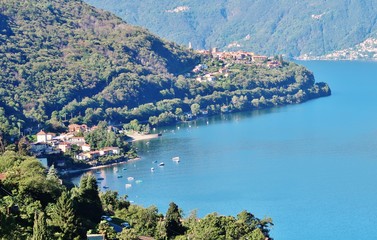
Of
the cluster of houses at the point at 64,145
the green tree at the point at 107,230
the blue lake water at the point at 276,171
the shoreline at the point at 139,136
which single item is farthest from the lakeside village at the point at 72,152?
the green tree at the point at 107,230

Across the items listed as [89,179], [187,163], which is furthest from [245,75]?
[89,179]

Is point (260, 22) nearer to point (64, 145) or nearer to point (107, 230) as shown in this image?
point (64, 145)

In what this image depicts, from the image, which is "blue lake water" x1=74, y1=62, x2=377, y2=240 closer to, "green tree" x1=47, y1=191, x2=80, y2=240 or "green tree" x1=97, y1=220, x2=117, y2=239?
"green tree" x1=97, y1=220, x2=117, y2=239

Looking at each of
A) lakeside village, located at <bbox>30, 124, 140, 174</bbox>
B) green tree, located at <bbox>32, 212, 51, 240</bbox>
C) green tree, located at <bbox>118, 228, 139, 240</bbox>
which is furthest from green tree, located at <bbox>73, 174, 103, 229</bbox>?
lakeside village, located at <bbox>30, 124, 140, 174</bbox>

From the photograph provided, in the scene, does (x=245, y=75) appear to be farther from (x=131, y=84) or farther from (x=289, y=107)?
(x=131, y=84)

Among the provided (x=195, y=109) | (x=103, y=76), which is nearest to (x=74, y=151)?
(x=195, y=109)

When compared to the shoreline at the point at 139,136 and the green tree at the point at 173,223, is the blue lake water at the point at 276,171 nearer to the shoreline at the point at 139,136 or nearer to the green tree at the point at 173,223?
the shoreline at the point at 139,136

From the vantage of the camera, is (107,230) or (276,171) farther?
(276,171)
